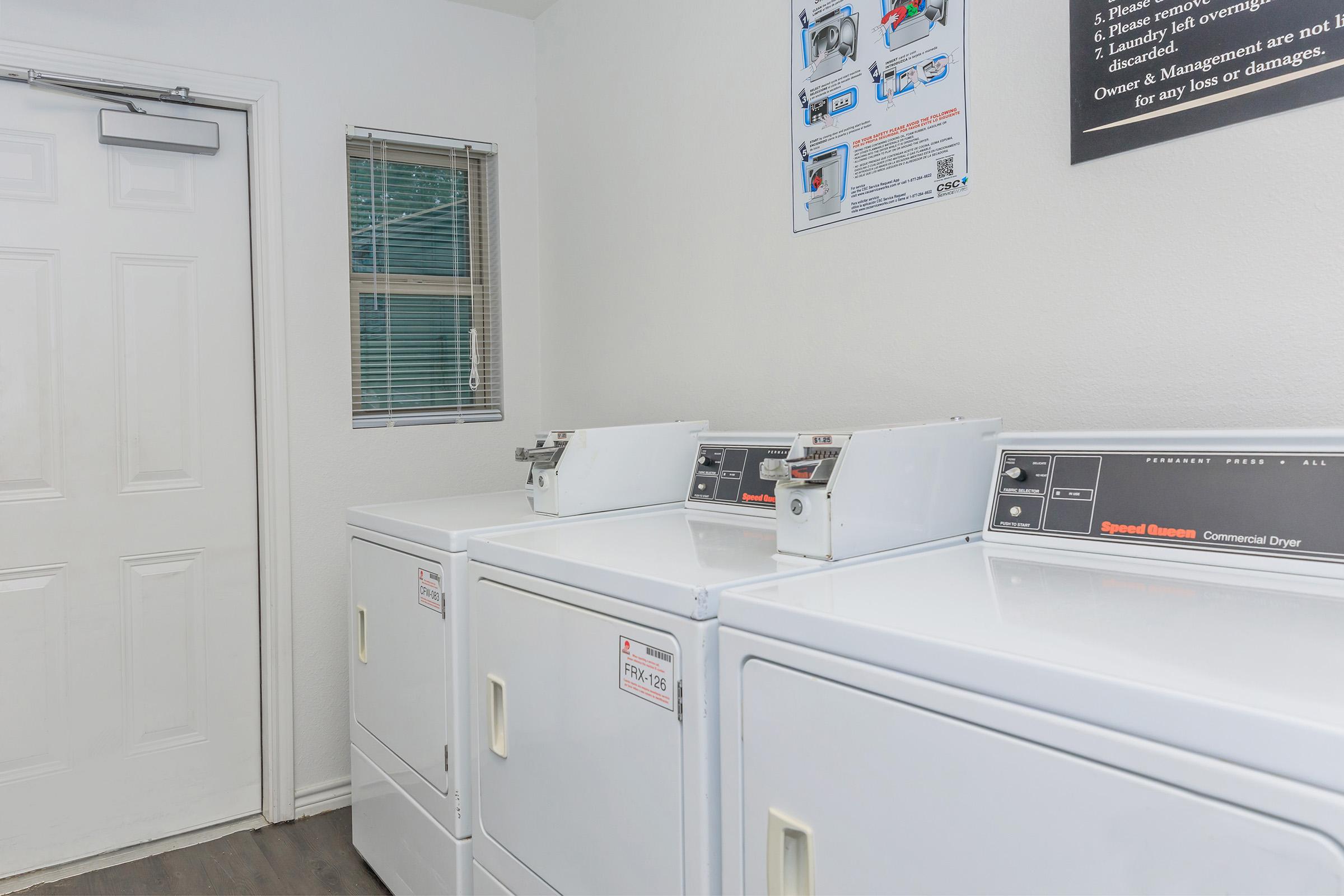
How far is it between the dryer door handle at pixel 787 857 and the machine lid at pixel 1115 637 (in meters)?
0.22

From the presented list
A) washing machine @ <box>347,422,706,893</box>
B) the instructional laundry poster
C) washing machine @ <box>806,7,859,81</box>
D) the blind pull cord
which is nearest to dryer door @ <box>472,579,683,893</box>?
washing machine @ <box>347,422,706,893</box>

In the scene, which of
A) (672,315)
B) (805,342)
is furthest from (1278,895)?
(672,315)

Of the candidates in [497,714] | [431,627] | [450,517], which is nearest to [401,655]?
[431,627]

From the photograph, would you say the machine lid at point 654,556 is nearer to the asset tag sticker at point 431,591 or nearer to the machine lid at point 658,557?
the machine lid at point 658,557

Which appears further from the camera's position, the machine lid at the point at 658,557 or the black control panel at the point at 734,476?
the black control panel at the point at 734,476

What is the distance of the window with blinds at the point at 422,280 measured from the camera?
9.32 feet

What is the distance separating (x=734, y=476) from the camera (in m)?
1.96

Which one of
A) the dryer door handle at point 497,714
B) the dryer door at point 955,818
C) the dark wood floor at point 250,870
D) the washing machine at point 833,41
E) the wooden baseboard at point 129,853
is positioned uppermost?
the washing machine at point 833,41

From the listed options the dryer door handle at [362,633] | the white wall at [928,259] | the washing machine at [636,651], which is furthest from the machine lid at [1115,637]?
the dryer door handle at [362,633]

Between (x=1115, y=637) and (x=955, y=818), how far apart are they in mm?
239

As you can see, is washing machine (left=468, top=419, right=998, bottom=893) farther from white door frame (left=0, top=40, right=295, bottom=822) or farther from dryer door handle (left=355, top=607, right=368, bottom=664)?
white door frame (left=0, top=40, right=295, bottom=822)

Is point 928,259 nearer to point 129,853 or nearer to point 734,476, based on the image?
point 734,476

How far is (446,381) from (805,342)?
1.42 meters

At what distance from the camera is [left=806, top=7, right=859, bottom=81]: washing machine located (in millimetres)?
1915
